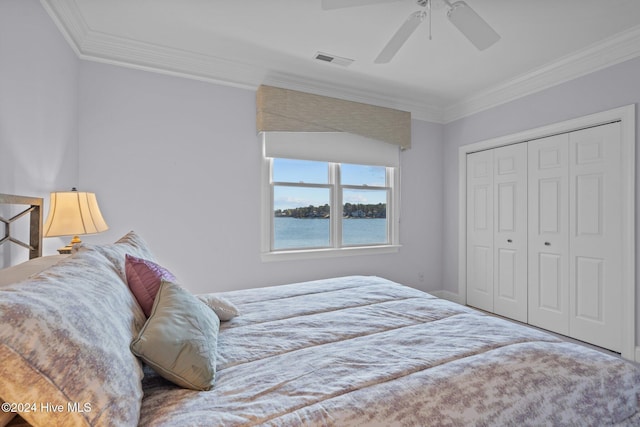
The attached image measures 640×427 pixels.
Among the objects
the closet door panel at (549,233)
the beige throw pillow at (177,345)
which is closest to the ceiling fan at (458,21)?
the beige throw pillow at (177,345)

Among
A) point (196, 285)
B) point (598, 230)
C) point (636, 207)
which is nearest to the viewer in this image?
point (636, 207)

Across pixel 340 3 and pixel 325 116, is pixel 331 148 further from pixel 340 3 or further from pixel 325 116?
pixel 340 3

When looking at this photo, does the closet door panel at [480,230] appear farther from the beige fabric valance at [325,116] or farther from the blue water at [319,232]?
the blue water at [319,232]

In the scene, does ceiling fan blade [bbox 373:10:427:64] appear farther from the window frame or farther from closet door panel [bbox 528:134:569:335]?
closet door panel [bbox 528:134:569:335]

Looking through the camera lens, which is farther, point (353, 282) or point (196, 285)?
point (196, 285)

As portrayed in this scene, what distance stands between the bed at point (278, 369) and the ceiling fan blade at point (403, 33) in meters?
1.72

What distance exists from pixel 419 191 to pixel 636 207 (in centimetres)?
205

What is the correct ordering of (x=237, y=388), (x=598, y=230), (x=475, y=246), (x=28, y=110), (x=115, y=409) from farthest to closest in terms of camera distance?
1. (x=475, y=246)
2. (x=598, y=230)
3. (x=28, y=110)
4. (x=237, y=388)
5. (x=115, y=409)

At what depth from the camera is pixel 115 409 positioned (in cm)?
70

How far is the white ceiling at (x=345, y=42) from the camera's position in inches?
86.6

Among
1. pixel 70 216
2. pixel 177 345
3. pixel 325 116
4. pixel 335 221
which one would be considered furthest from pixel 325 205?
pixel 177 345

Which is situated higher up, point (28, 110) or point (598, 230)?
point (28, 110)

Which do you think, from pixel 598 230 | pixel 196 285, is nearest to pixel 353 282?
pixel 196 285

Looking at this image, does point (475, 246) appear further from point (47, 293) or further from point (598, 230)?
point (47, 293)
